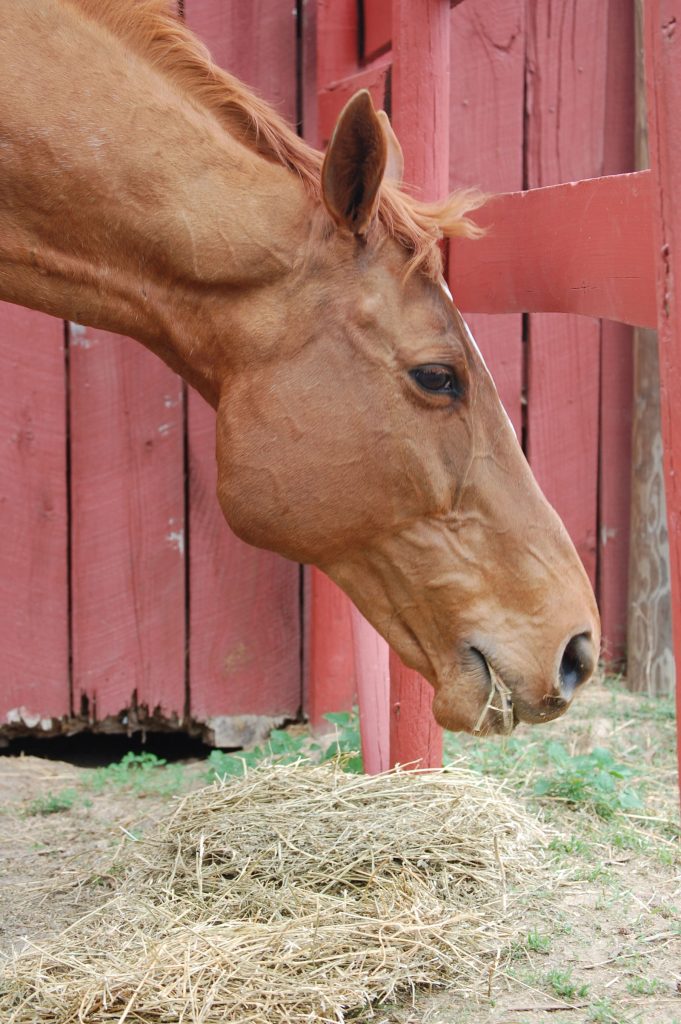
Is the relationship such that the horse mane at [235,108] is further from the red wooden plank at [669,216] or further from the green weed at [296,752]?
the green weed at [296,752]

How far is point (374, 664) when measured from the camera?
3088 millimetres

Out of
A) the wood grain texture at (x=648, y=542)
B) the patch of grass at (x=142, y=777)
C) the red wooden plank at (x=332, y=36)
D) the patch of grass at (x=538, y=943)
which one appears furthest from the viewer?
the wood grain texture at (x=648, y=542)

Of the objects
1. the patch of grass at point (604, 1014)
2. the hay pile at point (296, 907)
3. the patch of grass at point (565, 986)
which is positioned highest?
the hay pile at point (296, 907)

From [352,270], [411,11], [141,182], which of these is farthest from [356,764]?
[411,11]

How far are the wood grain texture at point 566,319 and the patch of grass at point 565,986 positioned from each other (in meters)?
2.18

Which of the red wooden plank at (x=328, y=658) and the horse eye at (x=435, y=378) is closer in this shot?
the horse eye at (x=435, y=378)

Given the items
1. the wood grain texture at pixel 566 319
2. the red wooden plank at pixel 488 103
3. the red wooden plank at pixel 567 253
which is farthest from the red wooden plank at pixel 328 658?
the red wooden plank at pixel 567 253

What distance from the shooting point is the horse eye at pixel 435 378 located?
2.09 m

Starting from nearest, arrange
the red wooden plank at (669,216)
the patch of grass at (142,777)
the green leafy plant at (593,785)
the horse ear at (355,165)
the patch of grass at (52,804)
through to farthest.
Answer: the red wooden plank at (669,216) < the horse ear at (355,165) < the green leafy plant at (593,785) < the patch of grass at (52,804) < the patch of grass at (142,777)

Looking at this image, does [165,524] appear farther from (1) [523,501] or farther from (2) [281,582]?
(1) [523,501]

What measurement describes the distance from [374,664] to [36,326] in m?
1.57

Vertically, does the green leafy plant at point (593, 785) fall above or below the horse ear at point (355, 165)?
below

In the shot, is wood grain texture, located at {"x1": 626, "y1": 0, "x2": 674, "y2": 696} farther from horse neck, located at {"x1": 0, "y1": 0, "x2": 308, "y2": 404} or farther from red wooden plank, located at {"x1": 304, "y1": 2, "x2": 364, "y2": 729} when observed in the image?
horse neck, located at {"x1": 0, "y1": 0, "x2": 308, "y2": 404}

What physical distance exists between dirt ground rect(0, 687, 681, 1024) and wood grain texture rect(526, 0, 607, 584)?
779 mm
